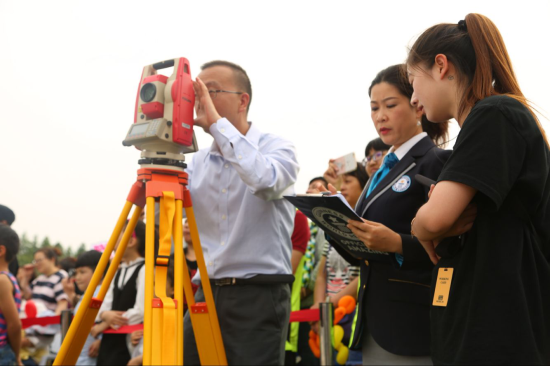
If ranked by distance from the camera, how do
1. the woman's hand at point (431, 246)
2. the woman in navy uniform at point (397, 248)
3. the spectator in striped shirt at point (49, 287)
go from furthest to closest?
1. the spectator in striped shirt at point (49, 287)
2. the woman in navy uniform at point (397, 248)
3. the woman's hand at point (431, 246)

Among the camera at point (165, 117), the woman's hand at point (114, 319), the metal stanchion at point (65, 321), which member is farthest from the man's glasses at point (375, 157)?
the metal stanchion at point (65, 321)

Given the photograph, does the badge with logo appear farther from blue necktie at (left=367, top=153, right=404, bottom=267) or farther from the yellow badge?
the yellow badge

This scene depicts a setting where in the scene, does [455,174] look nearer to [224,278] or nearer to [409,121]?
[409,121]

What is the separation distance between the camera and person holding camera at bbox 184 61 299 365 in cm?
206

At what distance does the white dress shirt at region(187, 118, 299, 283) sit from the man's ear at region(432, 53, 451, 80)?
2.73 feet

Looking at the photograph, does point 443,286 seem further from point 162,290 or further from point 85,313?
point 85,313

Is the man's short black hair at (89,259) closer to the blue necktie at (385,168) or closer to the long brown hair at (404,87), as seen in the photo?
the blue necktie at (385,168)

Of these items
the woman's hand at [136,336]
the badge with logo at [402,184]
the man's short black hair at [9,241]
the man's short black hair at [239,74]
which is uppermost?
the man's short black hair at [239,74]

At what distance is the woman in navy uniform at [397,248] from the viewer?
5.71ft

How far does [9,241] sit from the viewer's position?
3.48 metres

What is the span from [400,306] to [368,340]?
21cm

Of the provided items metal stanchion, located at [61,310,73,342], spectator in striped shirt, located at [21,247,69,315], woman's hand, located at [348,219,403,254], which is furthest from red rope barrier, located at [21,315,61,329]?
woman's hand, located at [348,219,403,254]

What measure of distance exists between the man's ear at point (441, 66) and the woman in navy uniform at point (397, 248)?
39 centimetres

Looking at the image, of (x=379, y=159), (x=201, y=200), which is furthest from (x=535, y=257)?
(x=379, y=159)
